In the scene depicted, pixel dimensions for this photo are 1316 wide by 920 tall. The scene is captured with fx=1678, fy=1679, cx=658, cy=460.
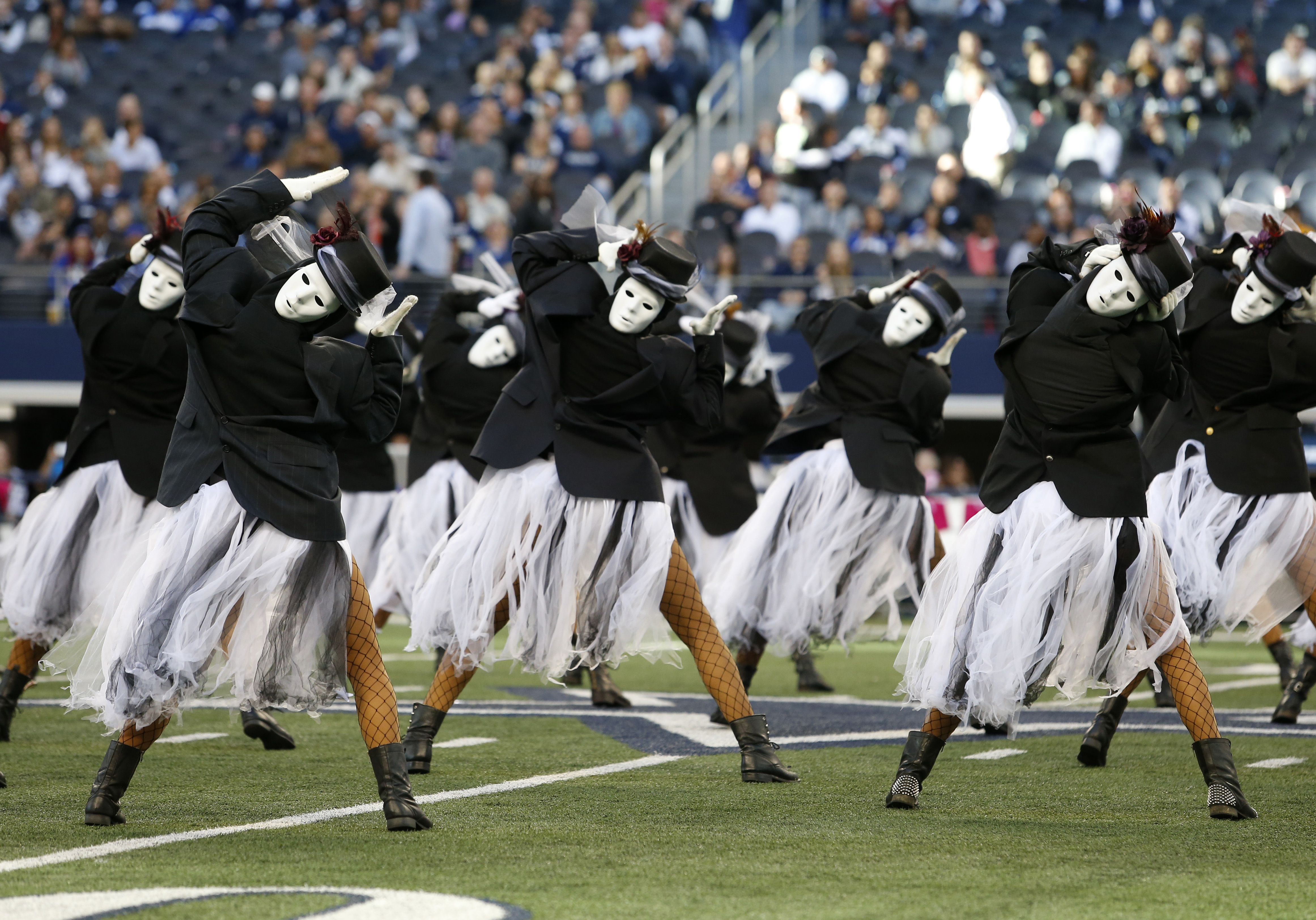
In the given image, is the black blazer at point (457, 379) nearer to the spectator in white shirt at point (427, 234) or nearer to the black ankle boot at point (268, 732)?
the black ankle boot at point (268, 732)

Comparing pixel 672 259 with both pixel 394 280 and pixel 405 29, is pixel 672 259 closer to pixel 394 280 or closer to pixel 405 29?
pixel 394 280

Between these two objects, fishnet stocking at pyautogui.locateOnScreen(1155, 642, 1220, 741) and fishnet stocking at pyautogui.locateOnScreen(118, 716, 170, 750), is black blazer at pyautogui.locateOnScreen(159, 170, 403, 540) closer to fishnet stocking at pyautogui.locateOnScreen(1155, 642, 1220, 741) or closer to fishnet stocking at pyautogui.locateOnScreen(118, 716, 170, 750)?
fishnet stocking at pyautogui.locateOnScreen(118, 716, 170, 750)

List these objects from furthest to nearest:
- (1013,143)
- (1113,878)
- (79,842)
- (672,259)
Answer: (1013,143) → (672,259) → (79,842) → (1113,878)

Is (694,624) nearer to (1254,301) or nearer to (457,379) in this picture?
(1254,301)

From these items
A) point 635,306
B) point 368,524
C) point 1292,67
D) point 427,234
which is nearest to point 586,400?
point 635,306

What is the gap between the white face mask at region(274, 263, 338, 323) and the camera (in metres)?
4.79

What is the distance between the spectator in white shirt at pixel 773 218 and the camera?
51.9 ft

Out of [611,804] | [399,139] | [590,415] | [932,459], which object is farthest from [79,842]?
[399,139]

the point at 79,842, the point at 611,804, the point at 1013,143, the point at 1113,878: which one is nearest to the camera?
the point at 1113,878

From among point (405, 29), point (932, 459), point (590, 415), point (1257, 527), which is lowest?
point (932, 459)

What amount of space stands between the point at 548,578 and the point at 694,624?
21.3 inches

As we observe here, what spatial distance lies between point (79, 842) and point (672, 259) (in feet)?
8.92

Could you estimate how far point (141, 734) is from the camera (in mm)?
4816

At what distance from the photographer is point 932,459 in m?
15.4
